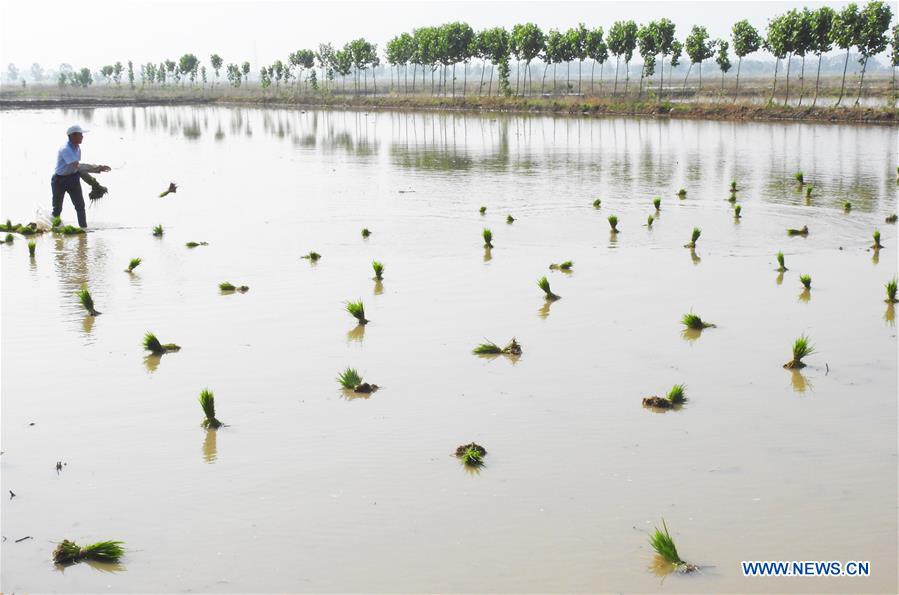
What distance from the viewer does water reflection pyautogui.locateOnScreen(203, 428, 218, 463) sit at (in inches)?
246

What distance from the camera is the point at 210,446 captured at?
6449 mm

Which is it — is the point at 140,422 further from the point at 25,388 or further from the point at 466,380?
the point at 466,380

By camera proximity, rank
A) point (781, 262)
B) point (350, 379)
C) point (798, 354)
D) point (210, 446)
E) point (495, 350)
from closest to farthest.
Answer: point (210, 446)
point (350, 379)
point (798, 354)
point (495, 350)
point (781, 262)

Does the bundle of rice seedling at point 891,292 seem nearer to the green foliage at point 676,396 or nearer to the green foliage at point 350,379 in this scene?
the green foliage at point 676,396

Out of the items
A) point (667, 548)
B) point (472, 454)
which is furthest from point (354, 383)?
point (667, 548)

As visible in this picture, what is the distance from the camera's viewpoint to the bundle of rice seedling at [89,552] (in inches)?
194

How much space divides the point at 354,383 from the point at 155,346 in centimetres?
207

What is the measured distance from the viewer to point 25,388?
299 inches

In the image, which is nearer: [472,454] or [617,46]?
[472,454]

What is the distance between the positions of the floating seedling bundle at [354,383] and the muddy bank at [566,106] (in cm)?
4127

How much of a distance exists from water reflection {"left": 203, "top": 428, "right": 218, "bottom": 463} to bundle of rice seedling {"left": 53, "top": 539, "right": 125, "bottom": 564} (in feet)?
4.27

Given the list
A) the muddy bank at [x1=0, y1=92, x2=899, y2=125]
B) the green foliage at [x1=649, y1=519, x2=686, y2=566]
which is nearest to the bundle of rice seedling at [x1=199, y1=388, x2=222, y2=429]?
the green foliage at [x1=649, y1=519, x2=686, y2=566]

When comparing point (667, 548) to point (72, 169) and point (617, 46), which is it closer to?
point (72, 169)

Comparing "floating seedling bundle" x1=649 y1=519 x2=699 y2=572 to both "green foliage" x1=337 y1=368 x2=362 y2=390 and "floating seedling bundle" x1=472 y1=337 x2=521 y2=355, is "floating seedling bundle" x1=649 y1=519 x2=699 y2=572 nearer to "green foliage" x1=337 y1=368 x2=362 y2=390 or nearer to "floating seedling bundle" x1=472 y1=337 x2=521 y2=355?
"green foliage" x1=337 y1=368 x2=362 y2=390
